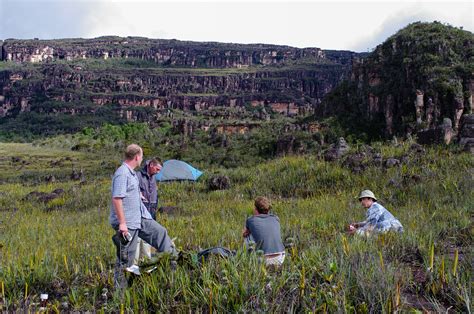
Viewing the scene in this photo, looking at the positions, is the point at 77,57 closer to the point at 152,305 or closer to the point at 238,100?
the point at 238,100

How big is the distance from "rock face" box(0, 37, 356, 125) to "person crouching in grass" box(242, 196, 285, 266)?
10385 centimetres

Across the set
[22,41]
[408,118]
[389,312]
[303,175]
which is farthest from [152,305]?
[22,41]

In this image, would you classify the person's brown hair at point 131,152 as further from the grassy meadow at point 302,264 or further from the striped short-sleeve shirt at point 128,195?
the grassy meadow at point 302,264

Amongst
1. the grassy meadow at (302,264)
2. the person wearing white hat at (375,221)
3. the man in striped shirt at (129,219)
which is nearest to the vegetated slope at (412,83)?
the grassy meadow at (302,264)

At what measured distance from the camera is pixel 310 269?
4316 mm

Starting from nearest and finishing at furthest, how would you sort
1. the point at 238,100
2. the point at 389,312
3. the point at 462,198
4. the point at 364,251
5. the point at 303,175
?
1. the point at 389,312
2. the point at 364,251
3. the point at 462,198
4. the point at 303,175
5. the point at 238,100

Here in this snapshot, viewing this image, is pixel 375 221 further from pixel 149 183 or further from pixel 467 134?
pixel 467 134

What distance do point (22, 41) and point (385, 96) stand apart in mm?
174804

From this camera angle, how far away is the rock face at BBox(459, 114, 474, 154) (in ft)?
40.8

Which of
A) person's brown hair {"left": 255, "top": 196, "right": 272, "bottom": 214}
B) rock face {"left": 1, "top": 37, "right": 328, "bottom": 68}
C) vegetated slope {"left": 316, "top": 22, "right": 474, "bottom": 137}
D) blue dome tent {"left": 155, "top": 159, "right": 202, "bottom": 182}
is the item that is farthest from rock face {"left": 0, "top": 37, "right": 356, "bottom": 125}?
person's brown hair {"left": 255, "top": 196, "right": 272, "bottom": 214}

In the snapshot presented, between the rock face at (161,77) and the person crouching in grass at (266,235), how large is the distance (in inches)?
4089

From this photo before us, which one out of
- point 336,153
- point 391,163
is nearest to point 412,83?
point 336,153

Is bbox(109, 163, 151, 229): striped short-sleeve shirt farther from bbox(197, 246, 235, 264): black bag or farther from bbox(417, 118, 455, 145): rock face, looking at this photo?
bbox(417, 118, 455, 145): rock face

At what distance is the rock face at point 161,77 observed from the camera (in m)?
134
